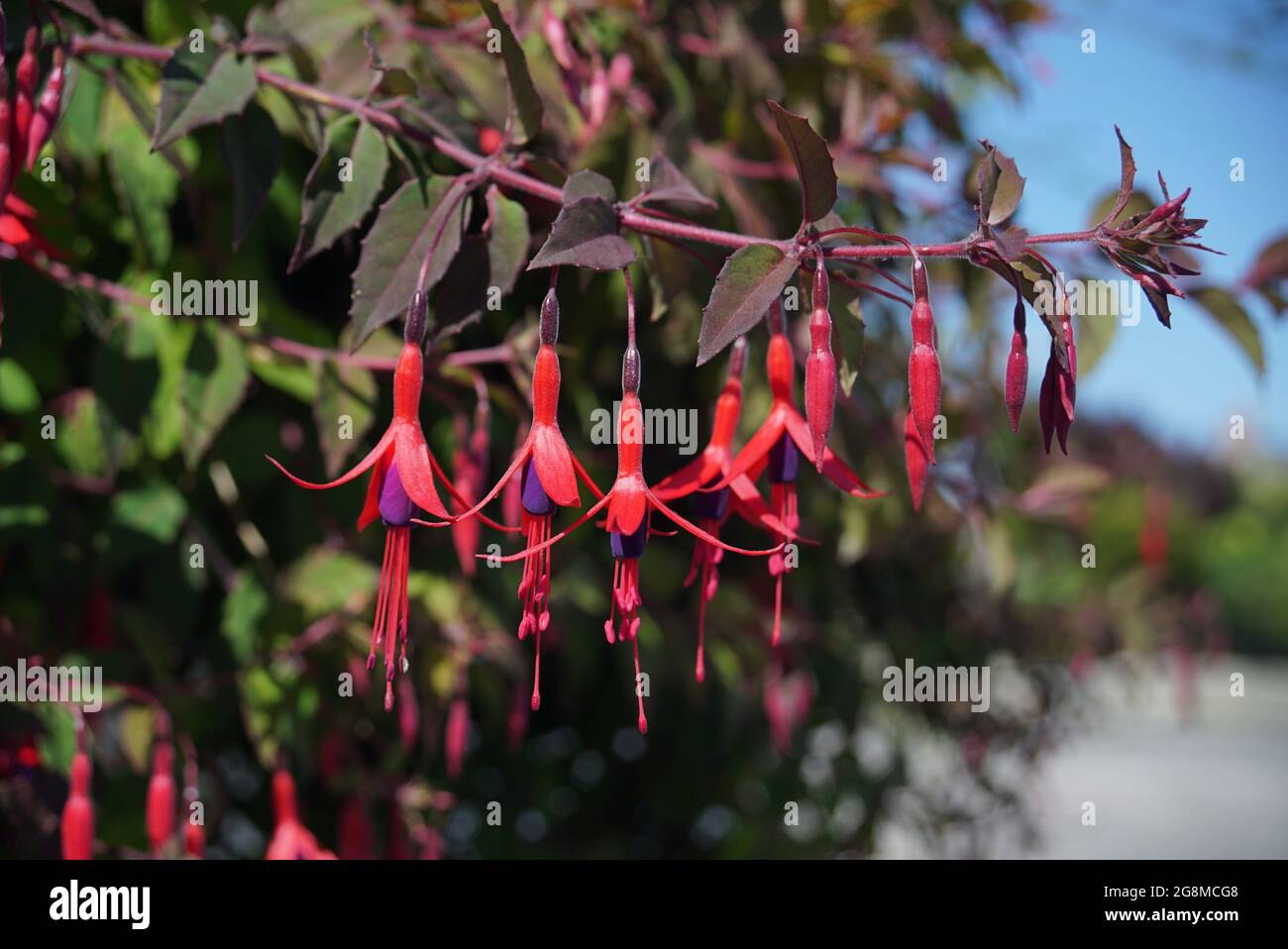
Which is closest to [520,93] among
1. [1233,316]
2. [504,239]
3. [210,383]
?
[504,239]

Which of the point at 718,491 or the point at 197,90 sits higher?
the point at 197,90

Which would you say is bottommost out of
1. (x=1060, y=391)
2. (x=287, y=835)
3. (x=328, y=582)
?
(x=287, y=835)

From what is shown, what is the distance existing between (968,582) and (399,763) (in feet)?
5.21

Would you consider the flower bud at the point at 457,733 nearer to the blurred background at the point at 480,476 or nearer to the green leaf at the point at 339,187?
the blurred background at the point at 480,476

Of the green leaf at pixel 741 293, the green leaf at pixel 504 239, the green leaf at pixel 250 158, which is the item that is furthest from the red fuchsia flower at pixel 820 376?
the green leaf at pixel 250 158

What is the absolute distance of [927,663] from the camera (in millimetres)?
2121

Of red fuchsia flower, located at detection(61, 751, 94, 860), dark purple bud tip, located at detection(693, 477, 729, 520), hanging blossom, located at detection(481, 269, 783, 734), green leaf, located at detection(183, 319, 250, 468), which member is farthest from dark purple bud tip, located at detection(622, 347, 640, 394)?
red fuchsia flower, located at detection(61, 751, 94, 860)

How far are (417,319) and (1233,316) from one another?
102cm

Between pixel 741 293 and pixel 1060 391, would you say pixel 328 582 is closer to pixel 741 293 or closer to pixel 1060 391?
pixel 741 293

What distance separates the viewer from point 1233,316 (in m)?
1.35

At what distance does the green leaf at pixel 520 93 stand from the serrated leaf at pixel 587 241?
166 mm

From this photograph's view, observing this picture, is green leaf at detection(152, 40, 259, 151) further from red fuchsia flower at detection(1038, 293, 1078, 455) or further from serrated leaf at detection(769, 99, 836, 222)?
red fuchsia flower at detection(1038, 293, 1078, 455)

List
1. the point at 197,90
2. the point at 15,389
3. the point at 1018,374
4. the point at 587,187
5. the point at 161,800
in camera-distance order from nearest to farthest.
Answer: the point at 1018,374, the point at 587,187, the point at 197,90, the point at 161,800, the point at 15,389
